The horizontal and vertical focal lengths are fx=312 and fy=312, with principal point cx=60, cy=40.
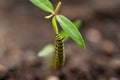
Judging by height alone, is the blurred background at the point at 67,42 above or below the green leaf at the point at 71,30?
above

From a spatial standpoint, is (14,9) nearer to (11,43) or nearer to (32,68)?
(11,43)

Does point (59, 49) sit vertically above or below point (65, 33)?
below

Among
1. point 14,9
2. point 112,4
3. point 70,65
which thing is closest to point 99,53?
point 70,65

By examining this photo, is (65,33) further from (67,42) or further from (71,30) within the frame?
(67,42)

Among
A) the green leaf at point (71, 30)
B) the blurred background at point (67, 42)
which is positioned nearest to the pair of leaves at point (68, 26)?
the green leaf at point (71, 30)

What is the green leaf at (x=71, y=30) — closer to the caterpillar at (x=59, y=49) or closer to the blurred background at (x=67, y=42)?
the caterpillar at (x=59, y=49)

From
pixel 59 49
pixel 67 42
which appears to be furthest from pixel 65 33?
pixel 67 42
